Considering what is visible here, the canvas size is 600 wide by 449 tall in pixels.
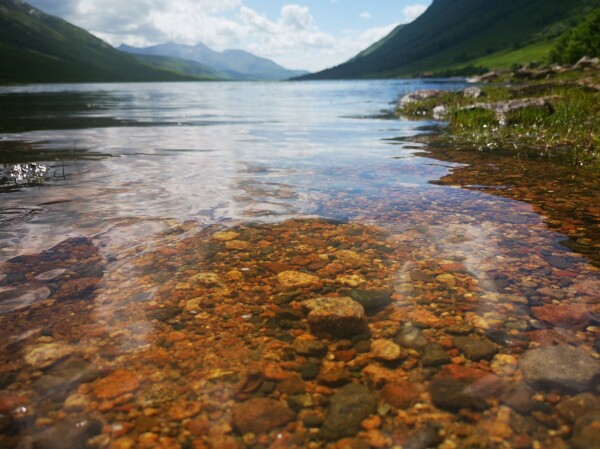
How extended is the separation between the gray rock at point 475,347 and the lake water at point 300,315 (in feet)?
0.06

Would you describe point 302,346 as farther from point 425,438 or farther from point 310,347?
point 425,438

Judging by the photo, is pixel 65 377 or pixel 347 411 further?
pixel 65 377

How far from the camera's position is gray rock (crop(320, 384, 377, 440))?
315 cm

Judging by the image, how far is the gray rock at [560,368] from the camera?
3488mm

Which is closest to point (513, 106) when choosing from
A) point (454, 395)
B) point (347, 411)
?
point (454, 395)

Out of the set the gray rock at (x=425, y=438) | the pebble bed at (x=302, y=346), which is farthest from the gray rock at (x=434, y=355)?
the gray rock at (x=425, y=438)

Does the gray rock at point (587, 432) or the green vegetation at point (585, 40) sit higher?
the green vegetation at point (585, 40)

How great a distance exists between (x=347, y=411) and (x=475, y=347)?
5.01 ft

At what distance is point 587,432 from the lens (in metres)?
2.99

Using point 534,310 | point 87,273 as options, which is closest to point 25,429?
point 87,273

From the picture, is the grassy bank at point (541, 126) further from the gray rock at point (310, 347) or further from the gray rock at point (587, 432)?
the gray rock at point (310, 347)

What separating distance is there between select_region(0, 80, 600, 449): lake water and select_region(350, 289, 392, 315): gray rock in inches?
1.3

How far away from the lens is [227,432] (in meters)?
3.14

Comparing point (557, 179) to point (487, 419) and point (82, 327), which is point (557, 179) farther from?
point (82, 327)
